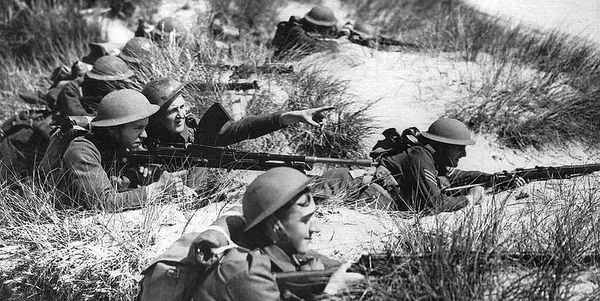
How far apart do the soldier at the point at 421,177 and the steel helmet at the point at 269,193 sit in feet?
6.46

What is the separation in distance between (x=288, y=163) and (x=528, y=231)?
190 cm

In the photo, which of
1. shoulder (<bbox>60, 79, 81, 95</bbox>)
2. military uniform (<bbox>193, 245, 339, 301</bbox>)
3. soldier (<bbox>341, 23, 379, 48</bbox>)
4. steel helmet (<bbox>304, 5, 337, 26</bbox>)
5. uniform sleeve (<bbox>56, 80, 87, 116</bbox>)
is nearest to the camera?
military uniform (<bbox>193, 245, 339, 301</bbox>)

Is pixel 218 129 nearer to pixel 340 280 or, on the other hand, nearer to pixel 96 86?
pixel 96 86

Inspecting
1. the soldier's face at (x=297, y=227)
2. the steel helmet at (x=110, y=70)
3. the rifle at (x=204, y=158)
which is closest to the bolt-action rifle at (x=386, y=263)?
the soldier's face at (x=297, y=227)

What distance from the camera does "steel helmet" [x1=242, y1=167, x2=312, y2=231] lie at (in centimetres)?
281

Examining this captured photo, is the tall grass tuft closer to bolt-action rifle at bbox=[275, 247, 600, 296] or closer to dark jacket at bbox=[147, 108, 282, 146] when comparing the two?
dark jacket at bbox=[147, 108, 282, 146]

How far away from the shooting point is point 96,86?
6801mm

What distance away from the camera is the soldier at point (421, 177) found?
192 inches

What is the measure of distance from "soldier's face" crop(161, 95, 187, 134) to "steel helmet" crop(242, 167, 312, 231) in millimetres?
2294

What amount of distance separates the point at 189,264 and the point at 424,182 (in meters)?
2.48

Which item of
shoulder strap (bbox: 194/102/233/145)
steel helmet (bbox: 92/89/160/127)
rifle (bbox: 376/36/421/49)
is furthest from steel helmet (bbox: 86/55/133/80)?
rifle (bbox: 376/36/421/49)


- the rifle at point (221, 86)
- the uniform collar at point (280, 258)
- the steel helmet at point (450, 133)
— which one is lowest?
the rifle at point (221, 86)

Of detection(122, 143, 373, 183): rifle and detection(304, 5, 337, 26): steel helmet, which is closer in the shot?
detection(122, 143, 373, 183): rifle

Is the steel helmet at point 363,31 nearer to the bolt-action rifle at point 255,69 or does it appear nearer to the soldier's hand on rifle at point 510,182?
the bolt-action rifle at point 255,69
